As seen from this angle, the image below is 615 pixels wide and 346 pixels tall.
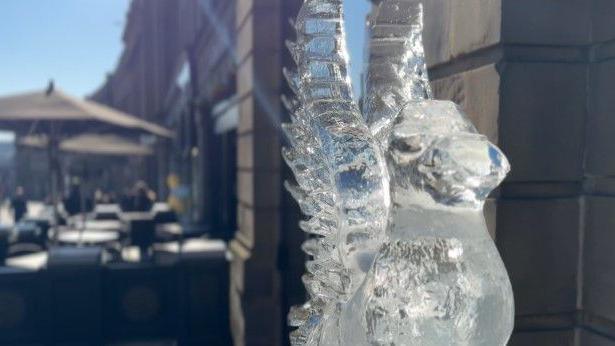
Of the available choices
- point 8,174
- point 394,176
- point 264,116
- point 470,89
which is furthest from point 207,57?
point 8,174

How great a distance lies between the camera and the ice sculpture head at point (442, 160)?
1161mm

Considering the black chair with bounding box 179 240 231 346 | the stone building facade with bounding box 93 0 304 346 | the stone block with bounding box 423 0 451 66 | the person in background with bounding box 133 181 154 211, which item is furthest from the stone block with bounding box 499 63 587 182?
the person in background with bounding box 133 181 154 211

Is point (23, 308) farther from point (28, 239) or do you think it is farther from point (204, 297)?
point (28, 239)

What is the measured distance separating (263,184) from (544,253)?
4.00 m

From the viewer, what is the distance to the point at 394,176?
1.29m

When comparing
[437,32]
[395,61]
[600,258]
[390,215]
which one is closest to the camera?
[390,215]

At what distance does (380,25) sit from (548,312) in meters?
1.26

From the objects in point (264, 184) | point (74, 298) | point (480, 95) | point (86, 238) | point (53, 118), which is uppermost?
point (53, 118)

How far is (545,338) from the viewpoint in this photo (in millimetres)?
2295

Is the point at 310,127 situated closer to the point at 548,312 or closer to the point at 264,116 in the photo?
the point at 548,312

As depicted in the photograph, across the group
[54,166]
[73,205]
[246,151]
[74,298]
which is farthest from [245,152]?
[73,205]

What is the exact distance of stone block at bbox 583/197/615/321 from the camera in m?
2.09

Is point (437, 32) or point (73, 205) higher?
point (437, 32)

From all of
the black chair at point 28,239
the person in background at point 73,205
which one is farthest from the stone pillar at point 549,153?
the person in background at point 73,205
